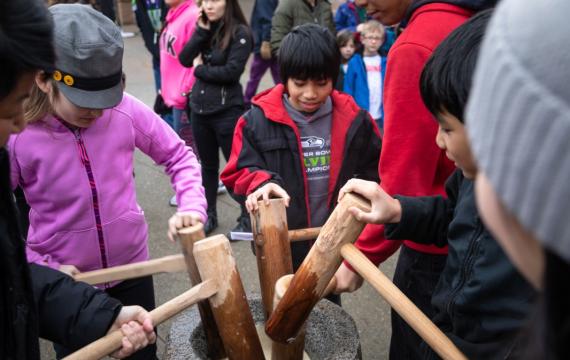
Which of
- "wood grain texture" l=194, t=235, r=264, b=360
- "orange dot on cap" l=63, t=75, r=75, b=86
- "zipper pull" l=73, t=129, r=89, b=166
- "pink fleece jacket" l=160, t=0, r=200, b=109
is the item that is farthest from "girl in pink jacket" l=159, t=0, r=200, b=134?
"wood grain texture" l=194, t=235, r=264, b=360

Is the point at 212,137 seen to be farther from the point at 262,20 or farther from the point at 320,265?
the point at 320,265

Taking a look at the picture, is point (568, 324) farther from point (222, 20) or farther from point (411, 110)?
point (222, 20)

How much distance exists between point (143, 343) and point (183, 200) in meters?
0.59

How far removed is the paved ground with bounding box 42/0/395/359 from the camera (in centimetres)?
300

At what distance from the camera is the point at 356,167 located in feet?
7.51

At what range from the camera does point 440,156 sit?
5.51 feet

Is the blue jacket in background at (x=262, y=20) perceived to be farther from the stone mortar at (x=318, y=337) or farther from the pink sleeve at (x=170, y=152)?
the stone mortar at (x=318, y=337)

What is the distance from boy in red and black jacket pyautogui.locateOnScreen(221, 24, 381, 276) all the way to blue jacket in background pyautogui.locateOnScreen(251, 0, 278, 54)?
10.3 ft

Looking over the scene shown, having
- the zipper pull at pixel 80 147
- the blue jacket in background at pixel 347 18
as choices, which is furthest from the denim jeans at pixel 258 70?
the zipper pull at pixel 80 147

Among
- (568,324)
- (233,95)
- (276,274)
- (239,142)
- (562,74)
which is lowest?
(233,95)

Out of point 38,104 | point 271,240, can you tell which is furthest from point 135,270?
point 38,104

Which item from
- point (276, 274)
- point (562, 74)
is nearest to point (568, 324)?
point (562, 74)

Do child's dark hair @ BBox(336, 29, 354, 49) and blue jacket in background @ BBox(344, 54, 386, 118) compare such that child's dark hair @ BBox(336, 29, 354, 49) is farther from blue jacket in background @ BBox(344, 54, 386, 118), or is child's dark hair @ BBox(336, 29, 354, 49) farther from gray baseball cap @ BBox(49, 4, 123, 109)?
gray baseball cap @ BBox(49, 4, 123, 109)

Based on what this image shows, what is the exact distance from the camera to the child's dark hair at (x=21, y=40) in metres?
0.96
